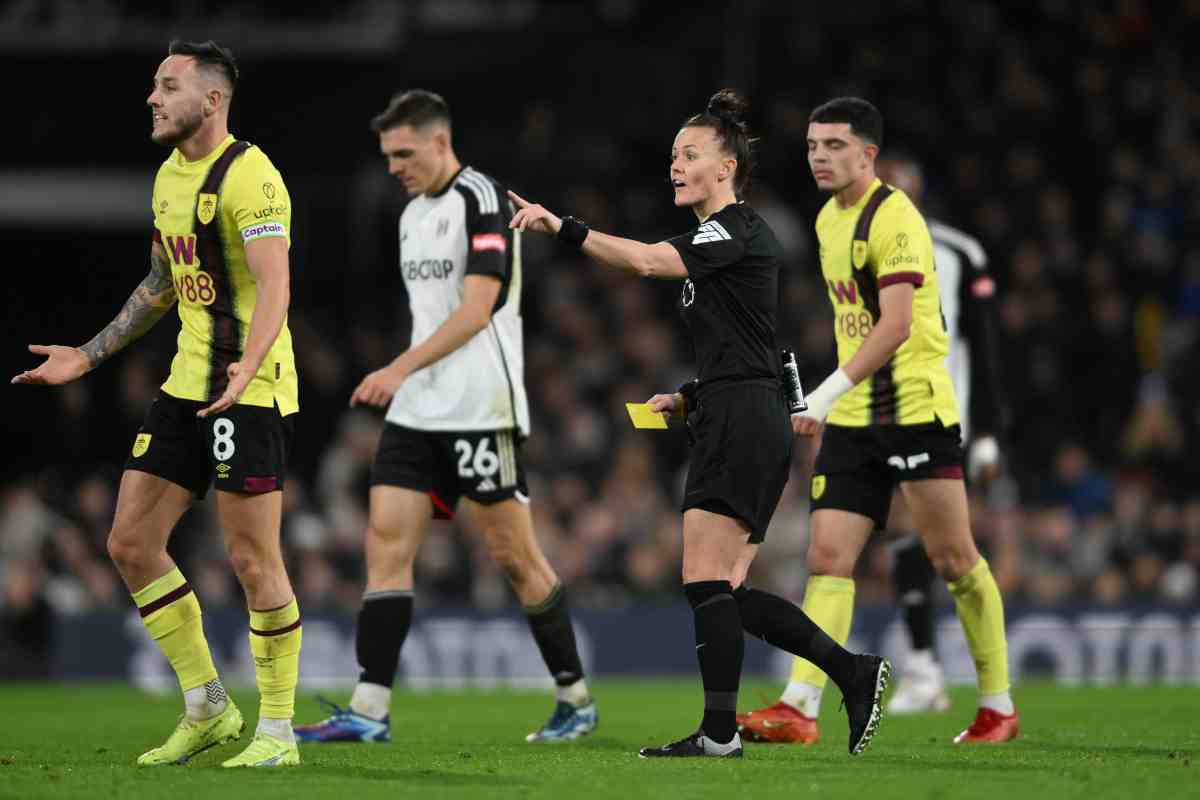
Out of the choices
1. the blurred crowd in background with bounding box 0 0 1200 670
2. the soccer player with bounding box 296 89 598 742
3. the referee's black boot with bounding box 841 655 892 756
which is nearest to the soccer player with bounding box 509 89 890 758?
the referee's black boot with bounding box 841 655 892 756

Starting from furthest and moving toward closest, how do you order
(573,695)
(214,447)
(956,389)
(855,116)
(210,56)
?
(956,389), (573,695), (855,116), (210,56), (214,447)

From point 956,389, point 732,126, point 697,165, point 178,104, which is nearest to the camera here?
point 178,104

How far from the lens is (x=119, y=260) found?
62.6ft

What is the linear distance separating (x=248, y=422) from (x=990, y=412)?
4.35 meters

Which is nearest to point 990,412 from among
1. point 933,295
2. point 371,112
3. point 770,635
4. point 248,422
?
point 933,295

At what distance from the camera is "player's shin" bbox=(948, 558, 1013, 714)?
Answer: 816cm

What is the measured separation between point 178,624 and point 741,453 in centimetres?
216

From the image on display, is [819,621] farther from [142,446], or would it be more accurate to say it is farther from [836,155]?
[142,446]

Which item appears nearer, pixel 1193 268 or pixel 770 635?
pixel 770 635

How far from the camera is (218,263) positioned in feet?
22.8

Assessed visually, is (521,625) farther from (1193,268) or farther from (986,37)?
(986,37)

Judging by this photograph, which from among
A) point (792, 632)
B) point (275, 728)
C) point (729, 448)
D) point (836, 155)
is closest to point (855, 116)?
point (836, 155)

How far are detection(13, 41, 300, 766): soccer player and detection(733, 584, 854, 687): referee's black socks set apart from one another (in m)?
1.68

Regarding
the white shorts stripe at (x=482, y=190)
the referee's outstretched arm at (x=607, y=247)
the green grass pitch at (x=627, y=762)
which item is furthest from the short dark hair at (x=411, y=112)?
the green grass pitch at (x=627, y=762)
